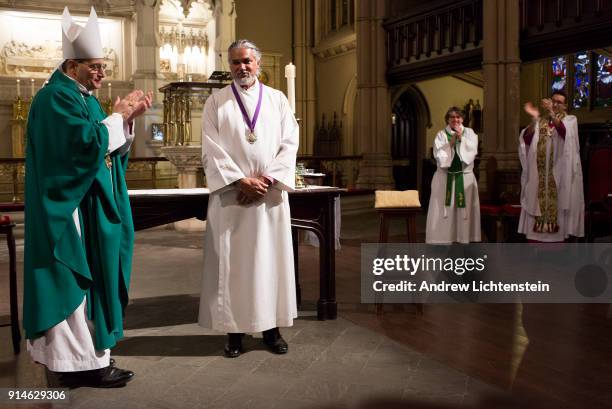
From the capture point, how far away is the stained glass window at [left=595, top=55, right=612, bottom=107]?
12.6m

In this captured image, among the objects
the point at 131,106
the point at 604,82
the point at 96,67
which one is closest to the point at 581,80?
the point at 604,82

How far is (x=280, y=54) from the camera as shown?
16.7m

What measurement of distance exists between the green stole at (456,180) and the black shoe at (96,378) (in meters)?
4.35

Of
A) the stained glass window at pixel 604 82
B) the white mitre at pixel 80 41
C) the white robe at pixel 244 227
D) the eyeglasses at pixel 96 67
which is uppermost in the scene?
the stained glass window at pixel 604 82

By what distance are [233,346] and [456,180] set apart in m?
3.80

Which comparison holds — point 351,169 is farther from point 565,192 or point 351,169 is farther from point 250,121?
point 250,121

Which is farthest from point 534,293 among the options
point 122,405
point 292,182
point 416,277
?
point 122,405

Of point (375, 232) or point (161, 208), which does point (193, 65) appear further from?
point (161, 208)

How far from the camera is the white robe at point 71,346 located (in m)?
3.09

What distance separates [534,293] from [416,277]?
0.97 metres

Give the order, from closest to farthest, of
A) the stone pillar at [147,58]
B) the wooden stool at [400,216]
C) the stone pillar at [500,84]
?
the wooden stool at [400,216], the stone pillar at [500,84], the stone pillar at [147,58]

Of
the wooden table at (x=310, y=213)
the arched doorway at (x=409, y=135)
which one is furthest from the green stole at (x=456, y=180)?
the arched doorway at (x=409, y=135)

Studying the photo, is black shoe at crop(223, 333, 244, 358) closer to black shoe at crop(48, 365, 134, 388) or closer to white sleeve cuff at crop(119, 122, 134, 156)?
black shoe at crop(48, 365, 134, 388)

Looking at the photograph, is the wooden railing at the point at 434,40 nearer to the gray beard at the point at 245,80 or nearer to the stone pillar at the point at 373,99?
the stone pillar at the point at 373,99
